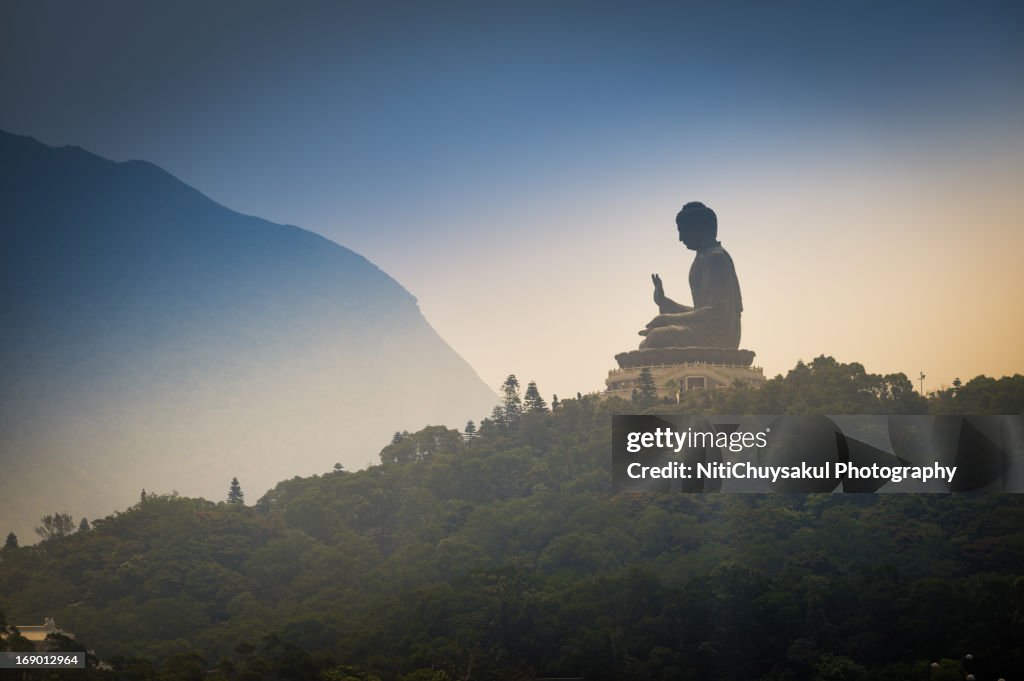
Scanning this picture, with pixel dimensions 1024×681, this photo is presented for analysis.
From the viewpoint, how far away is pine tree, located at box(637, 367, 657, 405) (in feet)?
157

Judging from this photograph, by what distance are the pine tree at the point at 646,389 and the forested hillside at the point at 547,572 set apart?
58 cm

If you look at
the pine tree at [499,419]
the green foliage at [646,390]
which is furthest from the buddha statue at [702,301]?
the pine tree at [499,419]

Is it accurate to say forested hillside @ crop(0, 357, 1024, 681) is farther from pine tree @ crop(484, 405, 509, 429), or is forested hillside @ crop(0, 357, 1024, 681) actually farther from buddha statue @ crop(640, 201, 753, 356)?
buddha statue @ crop(640, 201, 753, 356)

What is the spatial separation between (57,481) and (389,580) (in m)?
28.7

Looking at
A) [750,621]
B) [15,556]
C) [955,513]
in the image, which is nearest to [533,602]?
[750,621]

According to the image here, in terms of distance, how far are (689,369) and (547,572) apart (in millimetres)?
12824

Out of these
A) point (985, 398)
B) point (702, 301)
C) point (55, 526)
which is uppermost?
point (702, 301)

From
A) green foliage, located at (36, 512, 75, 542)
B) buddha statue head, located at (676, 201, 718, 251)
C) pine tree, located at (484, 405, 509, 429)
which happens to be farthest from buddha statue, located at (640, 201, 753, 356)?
green foliage, located at (36, 512, 75, 542)

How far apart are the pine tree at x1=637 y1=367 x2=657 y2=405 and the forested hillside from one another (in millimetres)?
581

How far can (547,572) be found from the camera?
3919cm

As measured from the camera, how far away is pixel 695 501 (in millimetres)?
41312

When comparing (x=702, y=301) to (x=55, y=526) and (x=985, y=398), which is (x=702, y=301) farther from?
(x=55, y=526)

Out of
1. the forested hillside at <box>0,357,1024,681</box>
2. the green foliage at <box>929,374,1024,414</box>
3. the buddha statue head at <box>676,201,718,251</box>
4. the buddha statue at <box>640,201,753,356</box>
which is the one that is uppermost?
the buddha statue head at <box>676,201,718,251</box>

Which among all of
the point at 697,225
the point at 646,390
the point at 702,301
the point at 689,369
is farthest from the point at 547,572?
the point at 697,225
